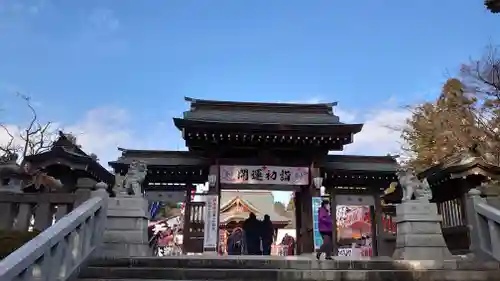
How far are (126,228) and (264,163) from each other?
841 cm

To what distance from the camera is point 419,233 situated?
28.4 ft

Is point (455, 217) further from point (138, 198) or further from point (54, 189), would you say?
point (54, 189)

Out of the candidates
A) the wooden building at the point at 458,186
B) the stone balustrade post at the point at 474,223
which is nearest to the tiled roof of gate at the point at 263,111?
the wooden building at the point at 458,186

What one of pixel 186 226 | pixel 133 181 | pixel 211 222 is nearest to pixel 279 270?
pixel 133 181

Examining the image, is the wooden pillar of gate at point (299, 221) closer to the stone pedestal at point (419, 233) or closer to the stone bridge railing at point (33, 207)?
the stone pedestal at point (419, 233)

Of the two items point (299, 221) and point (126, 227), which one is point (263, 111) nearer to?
point (299, 221)

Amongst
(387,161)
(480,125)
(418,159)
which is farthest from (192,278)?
(418,159)

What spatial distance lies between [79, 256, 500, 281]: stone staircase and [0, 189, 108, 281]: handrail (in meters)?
0.35

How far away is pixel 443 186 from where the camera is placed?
11.0 meters

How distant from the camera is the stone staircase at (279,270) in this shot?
6066 millimetres

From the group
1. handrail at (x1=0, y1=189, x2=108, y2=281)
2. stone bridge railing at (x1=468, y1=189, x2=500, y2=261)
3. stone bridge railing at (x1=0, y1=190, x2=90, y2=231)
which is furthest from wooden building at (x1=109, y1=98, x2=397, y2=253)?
stone bridge railing at (x1=0, y1=190, x2=90, y2=231)

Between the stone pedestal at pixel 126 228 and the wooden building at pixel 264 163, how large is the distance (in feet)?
20.7

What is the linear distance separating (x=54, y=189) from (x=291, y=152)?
922cm

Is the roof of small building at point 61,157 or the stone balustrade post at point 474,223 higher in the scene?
the roof of small building at point 61,157
